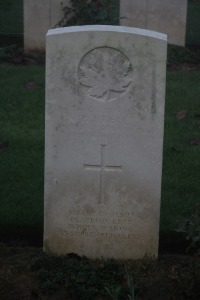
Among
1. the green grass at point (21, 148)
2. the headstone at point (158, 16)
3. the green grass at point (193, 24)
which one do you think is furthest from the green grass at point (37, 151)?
the green grass at point (193, 24)

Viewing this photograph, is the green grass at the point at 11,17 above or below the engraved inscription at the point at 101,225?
above

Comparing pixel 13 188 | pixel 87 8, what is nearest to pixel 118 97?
pixel 13 188

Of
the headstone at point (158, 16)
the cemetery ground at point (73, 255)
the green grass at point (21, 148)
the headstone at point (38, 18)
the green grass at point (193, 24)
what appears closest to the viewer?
the cemetery ground at point (73, 255)

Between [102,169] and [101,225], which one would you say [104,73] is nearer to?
[102,169]

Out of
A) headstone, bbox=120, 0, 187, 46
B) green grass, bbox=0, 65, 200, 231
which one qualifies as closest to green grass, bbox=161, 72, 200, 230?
green grass, bbox=0, 65, 200, 231

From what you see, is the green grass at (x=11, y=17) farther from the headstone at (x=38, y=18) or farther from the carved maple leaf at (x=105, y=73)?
the carved maple leaf at (x=105, y=73)

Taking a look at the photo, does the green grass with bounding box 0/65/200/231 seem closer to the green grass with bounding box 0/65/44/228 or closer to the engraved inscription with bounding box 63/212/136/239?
the green grass with bounding box 0/65/44/228

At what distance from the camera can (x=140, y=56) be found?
530 centimetres

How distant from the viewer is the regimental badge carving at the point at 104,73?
534cm

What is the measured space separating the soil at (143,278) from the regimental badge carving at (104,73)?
1183 mm

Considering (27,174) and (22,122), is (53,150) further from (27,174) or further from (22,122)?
(22,122)

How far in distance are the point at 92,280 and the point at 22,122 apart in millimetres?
3437

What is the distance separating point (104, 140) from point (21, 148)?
2316mm

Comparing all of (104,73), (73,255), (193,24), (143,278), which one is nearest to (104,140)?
(104,73)
